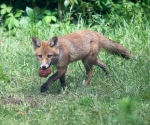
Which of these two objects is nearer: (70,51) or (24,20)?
(70,51)

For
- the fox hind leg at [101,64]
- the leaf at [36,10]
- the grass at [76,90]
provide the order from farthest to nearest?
the leaf at [36,10], the fox hind leg at [101,64], the grass at [76,90]

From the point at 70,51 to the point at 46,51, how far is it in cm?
47

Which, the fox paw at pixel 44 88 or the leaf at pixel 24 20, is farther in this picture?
the leaf at pixel 24 20

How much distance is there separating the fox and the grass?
13cm

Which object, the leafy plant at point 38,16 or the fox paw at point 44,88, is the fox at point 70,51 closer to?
the fox paw at point 44,88

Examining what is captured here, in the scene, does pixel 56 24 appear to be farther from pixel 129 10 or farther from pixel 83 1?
pixel 129 10

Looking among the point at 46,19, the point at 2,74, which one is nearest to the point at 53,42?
the point at 2,74

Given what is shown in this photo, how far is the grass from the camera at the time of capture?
4.84m

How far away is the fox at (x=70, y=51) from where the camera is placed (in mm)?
6172

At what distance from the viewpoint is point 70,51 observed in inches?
256

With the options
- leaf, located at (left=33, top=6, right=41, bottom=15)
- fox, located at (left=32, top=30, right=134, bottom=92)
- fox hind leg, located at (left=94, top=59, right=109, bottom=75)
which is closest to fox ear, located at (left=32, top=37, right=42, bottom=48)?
fox, located at (left=32, top=30, right=134, bottom=92)

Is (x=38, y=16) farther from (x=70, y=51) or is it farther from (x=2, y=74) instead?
(x=70, y=51)

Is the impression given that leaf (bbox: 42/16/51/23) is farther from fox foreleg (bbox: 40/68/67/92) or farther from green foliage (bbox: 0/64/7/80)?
fox foreleg (bbox: 40/68/67/92)

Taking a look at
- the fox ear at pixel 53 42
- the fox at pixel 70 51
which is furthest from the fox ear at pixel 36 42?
the fox ear at pixel 53 42
